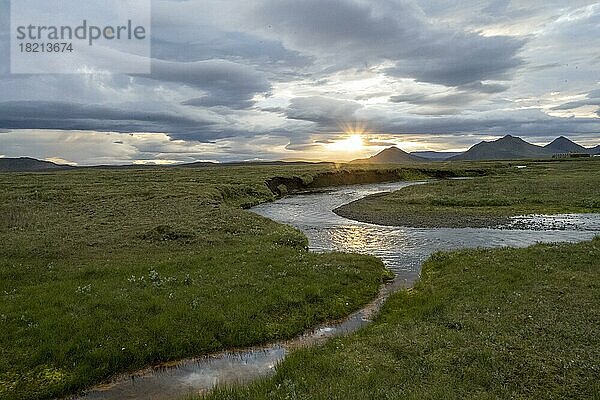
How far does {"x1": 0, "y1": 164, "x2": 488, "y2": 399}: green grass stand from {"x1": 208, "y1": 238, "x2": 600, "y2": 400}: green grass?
3638 mm

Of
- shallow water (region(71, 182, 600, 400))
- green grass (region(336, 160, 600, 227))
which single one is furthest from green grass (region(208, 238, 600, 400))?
green grass (region(336, 160, 600, 227))

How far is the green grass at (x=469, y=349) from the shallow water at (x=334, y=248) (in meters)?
1.87

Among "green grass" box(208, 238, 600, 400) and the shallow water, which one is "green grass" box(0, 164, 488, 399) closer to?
the shallow water

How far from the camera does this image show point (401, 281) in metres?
25.6

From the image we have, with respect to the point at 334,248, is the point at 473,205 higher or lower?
higher

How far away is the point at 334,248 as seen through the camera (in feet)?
114

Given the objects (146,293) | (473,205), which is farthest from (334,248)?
(473,205)

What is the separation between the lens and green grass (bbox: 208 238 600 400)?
11867 mm

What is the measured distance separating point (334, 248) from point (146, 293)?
58.2 feet

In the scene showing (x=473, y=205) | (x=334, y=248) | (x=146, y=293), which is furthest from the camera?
(x=473, y=205)

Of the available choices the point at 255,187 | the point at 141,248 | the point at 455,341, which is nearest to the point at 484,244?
the point at 455,341

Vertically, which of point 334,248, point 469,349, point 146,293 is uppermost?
point 146,293

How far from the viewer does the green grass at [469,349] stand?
11.9 metres

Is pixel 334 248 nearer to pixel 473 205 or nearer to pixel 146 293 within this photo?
pixel 146 293
